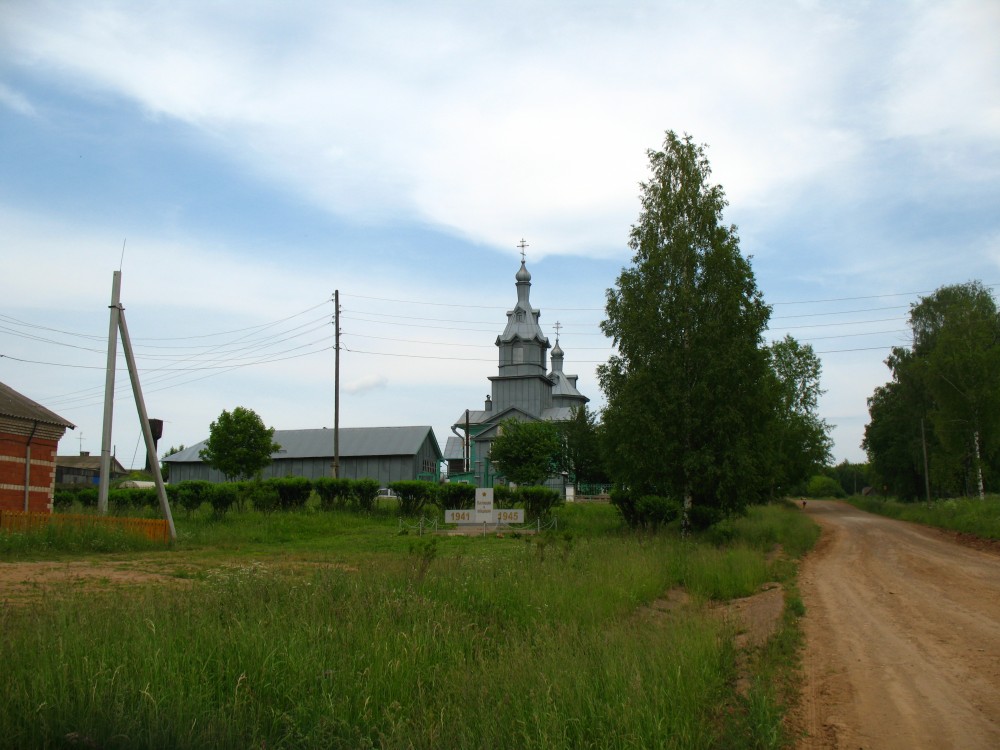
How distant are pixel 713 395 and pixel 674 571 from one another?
8.72 meters

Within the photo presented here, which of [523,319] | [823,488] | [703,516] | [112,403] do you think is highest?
[523,319]

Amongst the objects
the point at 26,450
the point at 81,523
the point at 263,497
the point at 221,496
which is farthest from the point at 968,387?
the point at 26,450

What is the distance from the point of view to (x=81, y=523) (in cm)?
1802

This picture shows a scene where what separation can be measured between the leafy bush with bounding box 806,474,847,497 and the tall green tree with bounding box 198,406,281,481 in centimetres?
8708

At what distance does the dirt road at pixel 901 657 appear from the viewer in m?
6.29

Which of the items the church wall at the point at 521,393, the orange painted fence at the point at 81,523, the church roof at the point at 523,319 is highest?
the church roof at the point at 523,319

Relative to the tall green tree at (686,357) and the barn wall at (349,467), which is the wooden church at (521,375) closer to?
the barn wall at (349,467)

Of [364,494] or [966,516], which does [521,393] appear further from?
[966,516]

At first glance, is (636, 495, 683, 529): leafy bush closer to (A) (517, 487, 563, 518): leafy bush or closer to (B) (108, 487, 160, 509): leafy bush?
(A) (517, 487, 563, 518): leafy bush

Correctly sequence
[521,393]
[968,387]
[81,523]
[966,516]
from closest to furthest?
[81,523]
[966,516]
[968,387]
[521,393]

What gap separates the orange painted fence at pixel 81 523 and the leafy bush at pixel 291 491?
10.1 m

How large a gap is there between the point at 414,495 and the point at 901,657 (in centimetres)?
2285

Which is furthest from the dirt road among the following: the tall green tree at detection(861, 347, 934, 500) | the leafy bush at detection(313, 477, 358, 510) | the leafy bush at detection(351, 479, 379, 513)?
the tall green tree at detection(861, 347, 934, 500)

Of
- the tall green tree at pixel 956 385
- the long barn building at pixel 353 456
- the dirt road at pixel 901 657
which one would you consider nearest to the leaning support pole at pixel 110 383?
the dirt road at pixel 901 657
